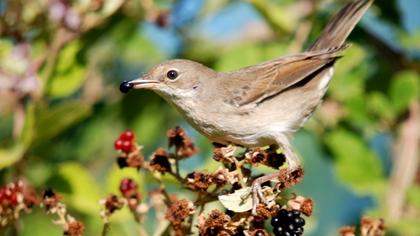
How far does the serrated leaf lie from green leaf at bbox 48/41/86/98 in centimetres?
148

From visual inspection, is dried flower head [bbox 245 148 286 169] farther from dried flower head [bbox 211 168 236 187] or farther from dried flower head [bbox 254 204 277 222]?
dried flower head [bbox 254 204 277 222]

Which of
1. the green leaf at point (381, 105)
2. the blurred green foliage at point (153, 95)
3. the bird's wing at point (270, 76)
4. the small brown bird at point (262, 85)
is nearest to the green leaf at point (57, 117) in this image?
the blurred green foliage at point (153, 95)

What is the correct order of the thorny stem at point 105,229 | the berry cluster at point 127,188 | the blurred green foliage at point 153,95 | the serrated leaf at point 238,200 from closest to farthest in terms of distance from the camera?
1. the serrated leaf at point 238,200
2. the thorny stem at point 105,229
3. the berry cluster at point 127,188
4. the blurred green foliage at point 153,95

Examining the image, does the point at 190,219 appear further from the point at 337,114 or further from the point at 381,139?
the point at 381,139

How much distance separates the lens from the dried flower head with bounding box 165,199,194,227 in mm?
3012

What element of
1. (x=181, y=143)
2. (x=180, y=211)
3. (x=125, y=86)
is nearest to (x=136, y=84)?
(x=125, y=86)

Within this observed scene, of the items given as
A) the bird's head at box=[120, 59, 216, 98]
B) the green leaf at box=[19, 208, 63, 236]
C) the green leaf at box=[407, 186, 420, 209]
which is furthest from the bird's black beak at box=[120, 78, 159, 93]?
the green leaf at box=[407, 186, 420, 209]

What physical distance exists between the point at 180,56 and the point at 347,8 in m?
1.17

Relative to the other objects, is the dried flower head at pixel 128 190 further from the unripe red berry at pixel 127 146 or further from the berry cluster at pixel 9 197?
the berry cluster at pixel 9 197

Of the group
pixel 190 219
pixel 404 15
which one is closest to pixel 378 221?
pixel 190 219

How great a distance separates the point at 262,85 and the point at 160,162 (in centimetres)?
120

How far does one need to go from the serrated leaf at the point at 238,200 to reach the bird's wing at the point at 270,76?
1318 mm

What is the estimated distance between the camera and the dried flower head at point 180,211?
3012mm

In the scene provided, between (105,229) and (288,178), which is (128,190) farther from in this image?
(288,178)
